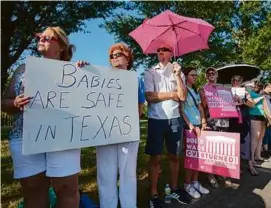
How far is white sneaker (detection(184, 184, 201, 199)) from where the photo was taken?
425 centimetres

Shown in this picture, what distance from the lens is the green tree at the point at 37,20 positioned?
901 centimetres

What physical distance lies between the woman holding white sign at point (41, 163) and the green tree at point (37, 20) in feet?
19.9

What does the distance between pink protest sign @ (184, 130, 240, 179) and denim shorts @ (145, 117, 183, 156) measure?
1.05 ft

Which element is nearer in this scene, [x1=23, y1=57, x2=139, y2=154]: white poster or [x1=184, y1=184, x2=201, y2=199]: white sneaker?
[x1=23, y1=57, x2=139, y2=154]: white poster

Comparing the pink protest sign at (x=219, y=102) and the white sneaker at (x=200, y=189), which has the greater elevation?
the pink protest sign at (x=219, y=102)

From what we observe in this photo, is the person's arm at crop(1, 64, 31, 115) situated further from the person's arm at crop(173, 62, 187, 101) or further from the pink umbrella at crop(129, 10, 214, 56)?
the pink umbrella at crop(129, 10, 214, 56)

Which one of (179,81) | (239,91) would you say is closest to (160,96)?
(179,81)

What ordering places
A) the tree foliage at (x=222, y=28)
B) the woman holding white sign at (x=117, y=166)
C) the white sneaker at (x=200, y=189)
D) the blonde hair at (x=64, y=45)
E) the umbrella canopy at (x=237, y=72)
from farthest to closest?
the tree foliage at (x=222, y=28)
the umbrella canopy at (x=237, y=72)
the white sneaker at (x=200, y=189)
the woman holding white sign at (x=117, y=166)
the blonde hair at (x=64, y=45)

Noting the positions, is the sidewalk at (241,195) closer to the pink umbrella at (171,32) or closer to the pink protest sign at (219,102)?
the pink protest sign at (219,102)

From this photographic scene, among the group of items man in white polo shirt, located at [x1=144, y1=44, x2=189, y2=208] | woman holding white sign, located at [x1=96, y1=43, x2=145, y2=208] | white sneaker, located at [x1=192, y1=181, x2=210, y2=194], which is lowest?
white sneaker, located at [x1=192, y1=181, x2=210, y2=194]

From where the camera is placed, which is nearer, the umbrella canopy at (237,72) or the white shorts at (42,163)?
the white shorts at (42,163)

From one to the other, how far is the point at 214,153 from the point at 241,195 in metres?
0.94

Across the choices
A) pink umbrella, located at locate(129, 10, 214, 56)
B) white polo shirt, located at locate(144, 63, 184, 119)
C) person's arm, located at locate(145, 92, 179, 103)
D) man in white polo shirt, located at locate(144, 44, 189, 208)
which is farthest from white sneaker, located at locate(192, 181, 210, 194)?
pink umbrella, located at locate(129, 10, 214, 56)

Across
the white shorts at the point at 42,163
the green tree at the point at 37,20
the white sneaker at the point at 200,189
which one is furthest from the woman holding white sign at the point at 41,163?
the green tree at the point at 37,20
